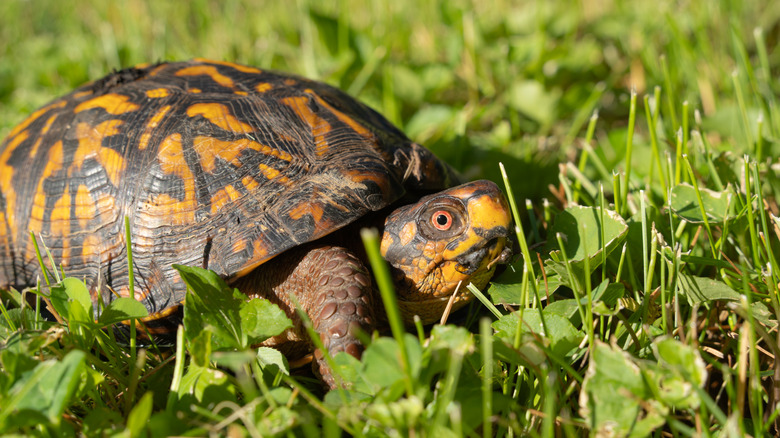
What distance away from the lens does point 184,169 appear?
1594mm

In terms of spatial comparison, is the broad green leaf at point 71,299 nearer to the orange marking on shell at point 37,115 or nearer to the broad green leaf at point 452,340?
the broad green leaf at point 452,340

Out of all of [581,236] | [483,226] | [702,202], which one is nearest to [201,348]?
[483,226]

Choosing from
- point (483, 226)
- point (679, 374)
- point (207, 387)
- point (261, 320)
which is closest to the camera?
point (679, 374)

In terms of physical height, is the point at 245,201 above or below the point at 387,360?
above

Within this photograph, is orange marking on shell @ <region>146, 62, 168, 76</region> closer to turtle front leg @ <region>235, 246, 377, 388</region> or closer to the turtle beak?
turtle front leg @ <region>235, 246, 377, 388</region>

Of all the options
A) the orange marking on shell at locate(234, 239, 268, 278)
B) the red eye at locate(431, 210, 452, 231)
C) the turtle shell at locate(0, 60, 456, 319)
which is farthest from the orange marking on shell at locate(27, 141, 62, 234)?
the red eye at locate(431, 210, 452, 231)

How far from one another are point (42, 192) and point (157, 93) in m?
0.46

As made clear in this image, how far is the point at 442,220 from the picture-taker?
4.72 ft

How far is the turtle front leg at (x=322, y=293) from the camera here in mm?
1246

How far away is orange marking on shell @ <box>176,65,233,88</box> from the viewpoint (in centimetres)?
186

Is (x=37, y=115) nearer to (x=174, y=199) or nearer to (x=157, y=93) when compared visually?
(x=157, y=93)

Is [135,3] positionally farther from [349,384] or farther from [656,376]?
[656,376]

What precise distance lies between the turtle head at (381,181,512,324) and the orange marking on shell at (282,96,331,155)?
308 mm

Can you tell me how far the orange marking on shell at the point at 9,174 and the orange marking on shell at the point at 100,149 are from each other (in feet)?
1.03
